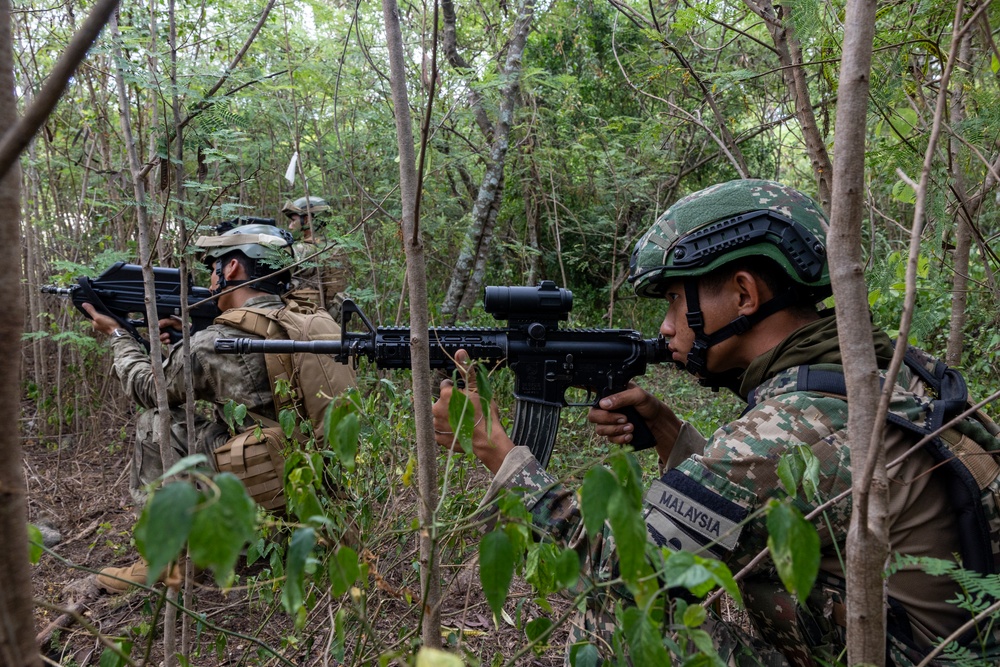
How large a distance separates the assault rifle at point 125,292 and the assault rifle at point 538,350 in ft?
6.31

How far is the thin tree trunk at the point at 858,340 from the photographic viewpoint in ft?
3.03

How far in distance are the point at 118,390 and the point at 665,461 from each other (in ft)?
16.1

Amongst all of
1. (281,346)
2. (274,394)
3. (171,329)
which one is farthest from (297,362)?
(171,329)

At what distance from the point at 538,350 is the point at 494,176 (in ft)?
10.4

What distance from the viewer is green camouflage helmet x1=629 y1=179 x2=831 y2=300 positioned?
74.4 inches

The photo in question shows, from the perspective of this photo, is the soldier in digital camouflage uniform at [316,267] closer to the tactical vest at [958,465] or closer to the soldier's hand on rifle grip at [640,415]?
the soldier's hand on rifle grip at [640,415]

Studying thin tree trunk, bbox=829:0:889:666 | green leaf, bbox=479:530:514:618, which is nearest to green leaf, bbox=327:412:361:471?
green leaf, bbox=479:530:514:618

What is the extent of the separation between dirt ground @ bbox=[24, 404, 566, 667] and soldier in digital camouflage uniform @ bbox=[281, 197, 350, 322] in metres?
1.81

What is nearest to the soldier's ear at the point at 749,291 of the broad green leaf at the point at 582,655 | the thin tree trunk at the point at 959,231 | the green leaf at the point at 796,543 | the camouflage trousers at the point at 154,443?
the thin tree trunk at the point at 959,231

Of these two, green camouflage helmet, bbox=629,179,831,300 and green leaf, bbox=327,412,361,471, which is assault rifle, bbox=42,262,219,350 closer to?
green camouflage helmet, bbox=629,179,831,300

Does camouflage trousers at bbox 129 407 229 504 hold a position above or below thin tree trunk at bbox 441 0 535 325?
below

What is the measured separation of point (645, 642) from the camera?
0.86 metres

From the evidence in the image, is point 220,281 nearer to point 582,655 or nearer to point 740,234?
point 740,234

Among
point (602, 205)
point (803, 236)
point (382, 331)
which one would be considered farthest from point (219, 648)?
point (602, 205)
